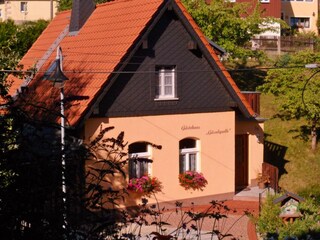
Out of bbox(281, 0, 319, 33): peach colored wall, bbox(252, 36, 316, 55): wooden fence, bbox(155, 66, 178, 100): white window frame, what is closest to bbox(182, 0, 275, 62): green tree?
bbox(252, 36, 316, 55): wooden fence

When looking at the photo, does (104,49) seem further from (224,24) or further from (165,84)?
(224,24)

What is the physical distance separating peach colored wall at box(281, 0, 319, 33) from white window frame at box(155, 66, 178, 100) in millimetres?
39688

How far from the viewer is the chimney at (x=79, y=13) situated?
25672 millimetres

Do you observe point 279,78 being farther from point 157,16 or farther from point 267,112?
point 157,16

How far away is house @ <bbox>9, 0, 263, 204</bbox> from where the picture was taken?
20891 mm

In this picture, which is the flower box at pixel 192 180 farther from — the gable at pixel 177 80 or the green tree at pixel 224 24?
the green tree at pixel 224 24

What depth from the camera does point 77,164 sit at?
17.9 feet

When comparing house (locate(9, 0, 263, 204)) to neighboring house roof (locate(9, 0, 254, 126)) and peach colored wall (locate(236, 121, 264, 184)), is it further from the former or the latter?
peach colored wall (locate(236, 121, 264, 184))

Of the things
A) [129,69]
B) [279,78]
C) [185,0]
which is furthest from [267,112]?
[129,69]

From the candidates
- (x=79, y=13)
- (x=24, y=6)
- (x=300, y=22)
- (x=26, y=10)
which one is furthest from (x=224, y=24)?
(x=24, y=6)

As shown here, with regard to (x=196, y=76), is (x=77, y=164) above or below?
below

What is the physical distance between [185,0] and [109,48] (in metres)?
14.2

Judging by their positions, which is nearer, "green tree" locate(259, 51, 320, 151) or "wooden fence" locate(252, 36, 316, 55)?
"green tree" locate(259, 51, 320, 151)

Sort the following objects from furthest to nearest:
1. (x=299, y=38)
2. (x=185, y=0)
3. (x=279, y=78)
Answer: (x=299, y=38) < (x=185, y=0) < (x=279, y=78)
